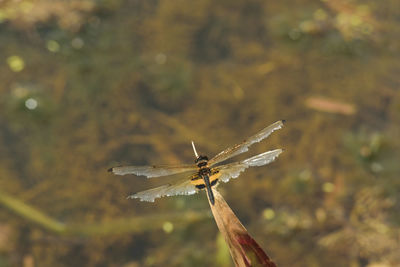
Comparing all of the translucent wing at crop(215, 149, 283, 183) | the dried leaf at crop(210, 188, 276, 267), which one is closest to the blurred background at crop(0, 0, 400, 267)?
the translucent wing at crop(215, 149, 283, 183)

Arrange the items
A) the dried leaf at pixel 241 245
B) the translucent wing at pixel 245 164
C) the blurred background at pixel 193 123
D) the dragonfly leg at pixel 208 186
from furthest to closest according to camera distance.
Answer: the blurred background at pixel 193 123 < the translucent wing at pixel 245 164 < the dragonfly leg at pixel 208 186 < the dried leaf at pixel 241 245

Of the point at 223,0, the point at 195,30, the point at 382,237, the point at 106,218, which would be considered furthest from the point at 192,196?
the point at 223,0

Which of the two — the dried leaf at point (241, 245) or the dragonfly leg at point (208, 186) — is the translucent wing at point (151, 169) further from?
the dried leaf at point (241, 245)

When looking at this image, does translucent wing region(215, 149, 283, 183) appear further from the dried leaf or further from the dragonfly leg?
the dried leaf

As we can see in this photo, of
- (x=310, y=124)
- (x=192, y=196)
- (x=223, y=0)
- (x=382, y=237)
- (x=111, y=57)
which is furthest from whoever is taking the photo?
(x=223, y=0)

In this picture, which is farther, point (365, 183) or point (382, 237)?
point (365, 183)

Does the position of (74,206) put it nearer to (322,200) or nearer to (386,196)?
(322,200)

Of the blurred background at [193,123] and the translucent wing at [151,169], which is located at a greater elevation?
the blurred background at [193,123]

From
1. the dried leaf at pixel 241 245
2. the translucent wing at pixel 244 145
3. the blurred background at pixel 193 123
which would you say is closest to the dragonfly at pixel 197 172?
the translucent wing at pixel 244 145
